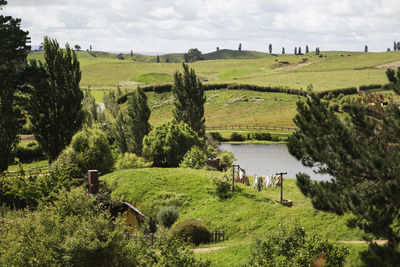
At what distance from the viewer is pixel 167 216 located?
87.4 ft

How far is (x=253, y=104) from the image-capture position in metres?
125

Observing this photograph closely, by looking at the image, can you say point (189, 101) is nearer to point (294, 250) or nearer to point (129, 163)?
point (129, 163)

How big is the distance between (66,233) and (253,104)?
11122cm

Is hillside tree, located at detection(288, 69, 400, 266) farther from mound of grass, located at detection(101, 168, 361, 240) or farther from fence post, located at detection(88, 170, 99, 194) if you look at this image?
fence post, located at detection(88, 170, 99, 194)

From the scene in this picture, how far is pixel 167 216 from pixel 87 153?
1457 cm

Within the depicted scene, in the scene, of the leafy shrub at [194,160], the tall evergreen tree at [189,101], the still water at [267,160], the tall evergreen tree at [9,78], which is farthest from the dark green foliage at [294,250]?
the tall evergreen tree at [189,101]

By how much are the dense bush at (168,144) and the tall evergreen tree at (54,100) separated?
31.0 ft

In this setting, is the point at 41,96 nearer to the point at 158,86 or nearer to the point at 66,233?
the point at 66,233

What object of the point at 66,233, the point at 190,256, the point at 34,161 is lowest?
the point at 34,161

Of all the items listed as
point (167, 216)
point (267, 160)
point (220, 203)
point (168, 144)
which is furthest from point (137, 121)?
point (167, 216)

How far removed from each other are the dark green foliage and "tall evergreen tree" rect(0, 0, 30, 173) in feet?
99.4

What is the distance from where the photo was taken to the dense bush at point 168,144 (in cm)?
4622

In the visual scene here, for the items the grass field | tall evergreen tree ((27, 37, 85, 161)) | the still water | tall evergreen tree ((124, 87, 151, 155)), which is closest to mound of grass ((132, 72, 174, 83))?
the still water

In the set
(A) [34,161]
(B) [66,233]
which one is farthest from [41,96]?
(B) [66,233]
